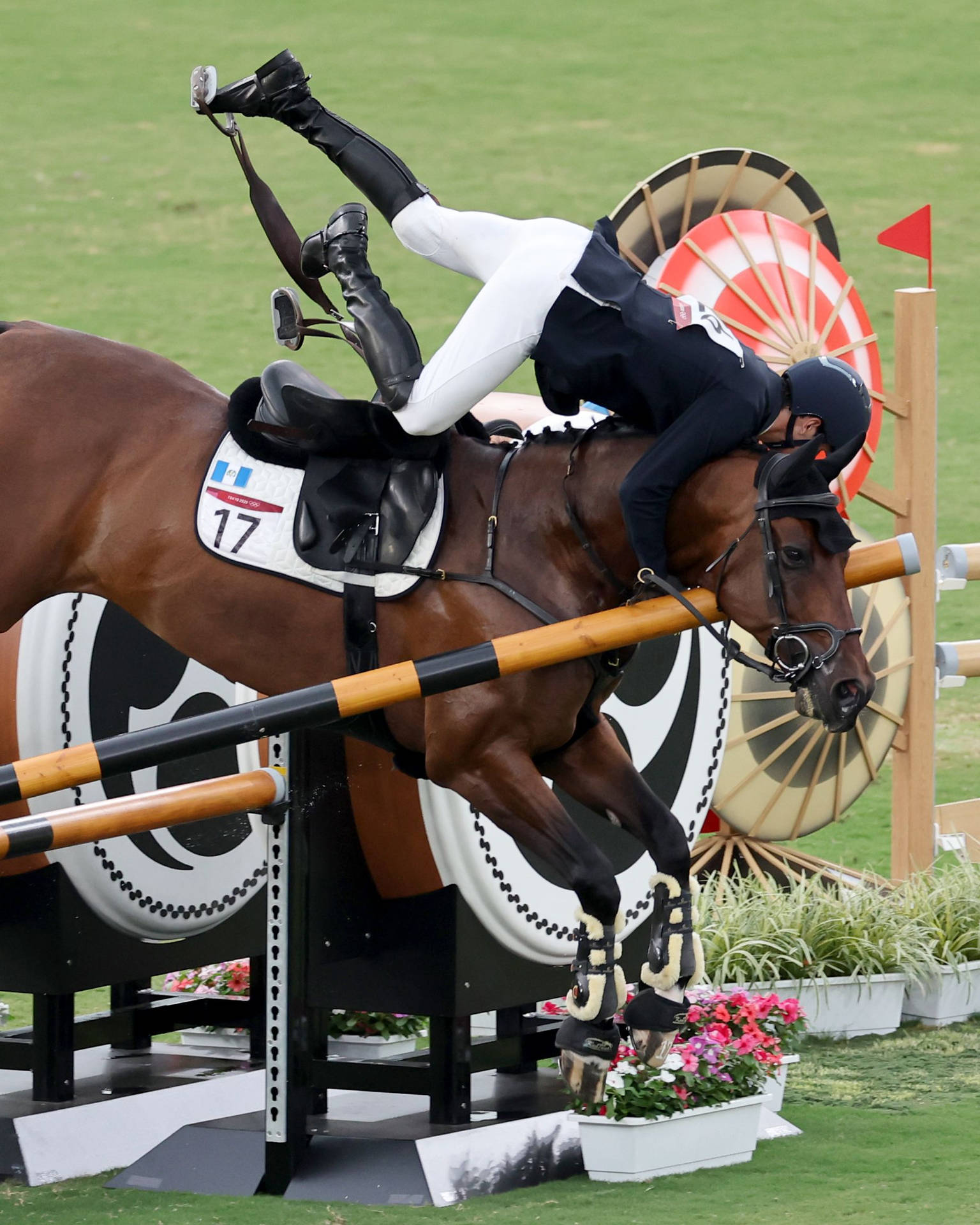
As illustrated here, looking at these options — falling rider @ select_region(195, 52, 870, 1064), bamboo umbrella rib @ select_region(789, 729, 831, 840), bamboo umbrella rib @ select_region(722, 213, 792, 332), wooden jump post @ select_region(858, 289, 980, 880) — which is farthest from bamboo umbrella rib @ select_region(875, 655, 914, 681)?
falling rider @ select_region(195, 52, 870, 1064)

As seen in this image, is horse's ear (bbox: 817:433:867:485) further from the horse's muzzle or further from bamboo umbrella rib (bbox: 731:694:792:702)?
bamboo umbrella rib (bbox: 731:694:792:702)

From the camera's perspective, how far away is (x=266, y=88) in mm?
3844

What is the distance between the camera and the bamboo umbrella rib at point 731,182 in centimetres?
635

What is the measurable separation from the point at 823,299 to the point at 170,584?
303cm

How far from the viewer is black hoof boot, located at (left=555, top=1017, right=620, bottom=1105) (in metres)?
3.68

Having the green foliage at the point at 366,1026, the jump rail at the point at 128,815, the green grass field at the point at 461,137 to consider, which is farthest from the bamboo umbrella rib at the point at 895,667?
the green grass field at the point at 461,137

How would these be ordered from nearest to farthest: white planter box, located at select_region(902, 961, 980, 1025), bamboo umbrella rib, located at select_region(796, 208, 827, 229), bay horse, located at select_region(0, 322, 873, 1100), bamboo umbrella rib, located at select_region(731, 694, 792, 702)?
bay horse, located at select_region(0, 322, 873, 1100) → white planter box, located at select_region(902, 961, 980, 1025) → bamboo umbrella rib, located at select_region(731, 694, 792, 702) → bamboo umbrella rib, located at select_region(796, 208, 827, 229)

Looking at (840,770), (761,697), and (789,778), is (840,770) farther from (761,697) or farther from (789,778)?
(761,697)

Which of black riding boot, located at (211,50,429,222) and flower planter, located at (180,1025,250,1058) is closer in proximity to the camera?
black riding boot, located at (211,50,429,222)

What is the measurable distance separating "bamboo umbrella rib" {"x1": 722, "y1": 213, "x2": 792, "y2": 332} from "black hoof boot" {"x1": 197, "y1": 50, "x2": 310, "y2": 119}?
2428 mm

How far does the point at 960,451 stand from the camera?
1238cm

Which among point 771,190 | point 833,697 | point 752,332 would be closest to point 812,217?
point 771,190

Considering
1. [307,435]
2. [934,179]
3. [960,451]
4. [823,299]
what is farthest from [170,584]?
[934,179]

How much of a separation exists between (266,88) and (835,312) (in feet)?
9.55
